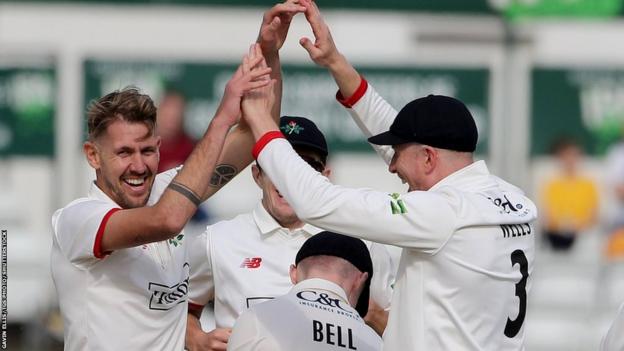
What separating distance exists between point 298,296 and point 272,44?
1172 millimetres

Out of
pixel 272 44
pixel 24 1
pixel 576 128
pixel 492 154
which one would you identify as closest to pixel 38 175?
pixel 24 1

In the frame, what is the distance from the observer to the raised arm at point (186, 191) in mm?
5199

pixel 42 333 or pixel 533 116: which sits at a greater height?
pixel 533 116

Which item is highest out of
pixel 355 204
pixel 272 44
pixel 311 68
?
pixel 272 44

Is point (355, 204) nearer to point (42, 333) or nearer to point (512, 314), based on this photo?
point (512, 314)

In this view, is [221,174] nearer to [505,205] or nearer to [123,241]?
[123,241]

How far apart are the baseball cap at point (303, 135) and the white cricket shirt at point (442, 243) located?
1052mm

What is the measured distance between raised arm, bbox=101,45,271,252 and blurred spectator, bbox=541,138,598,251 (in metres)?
9.45

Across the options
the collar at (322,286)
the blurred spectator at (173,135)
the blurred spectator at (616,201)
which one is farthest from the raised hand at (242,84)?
the blurred spectator at (616,201)

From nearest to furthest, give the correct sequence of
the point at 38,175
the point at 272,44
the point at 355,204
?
the point at 355,204 < the point at 272,44 < the point at 38,175

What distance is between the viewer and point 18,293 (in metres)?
13.2

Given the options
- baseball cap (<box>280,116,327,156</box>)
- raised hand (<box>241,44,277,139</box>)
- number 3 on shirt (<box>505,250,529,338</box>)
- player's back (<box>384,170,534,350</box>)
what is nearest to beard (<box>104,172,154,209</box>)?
raised hand (<box>241,44,277,139</box>)

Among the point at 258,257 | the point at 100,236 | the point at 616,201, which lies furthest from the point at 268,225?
the point at 616,201

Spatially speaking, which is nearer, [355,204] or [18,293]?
[355,204]
